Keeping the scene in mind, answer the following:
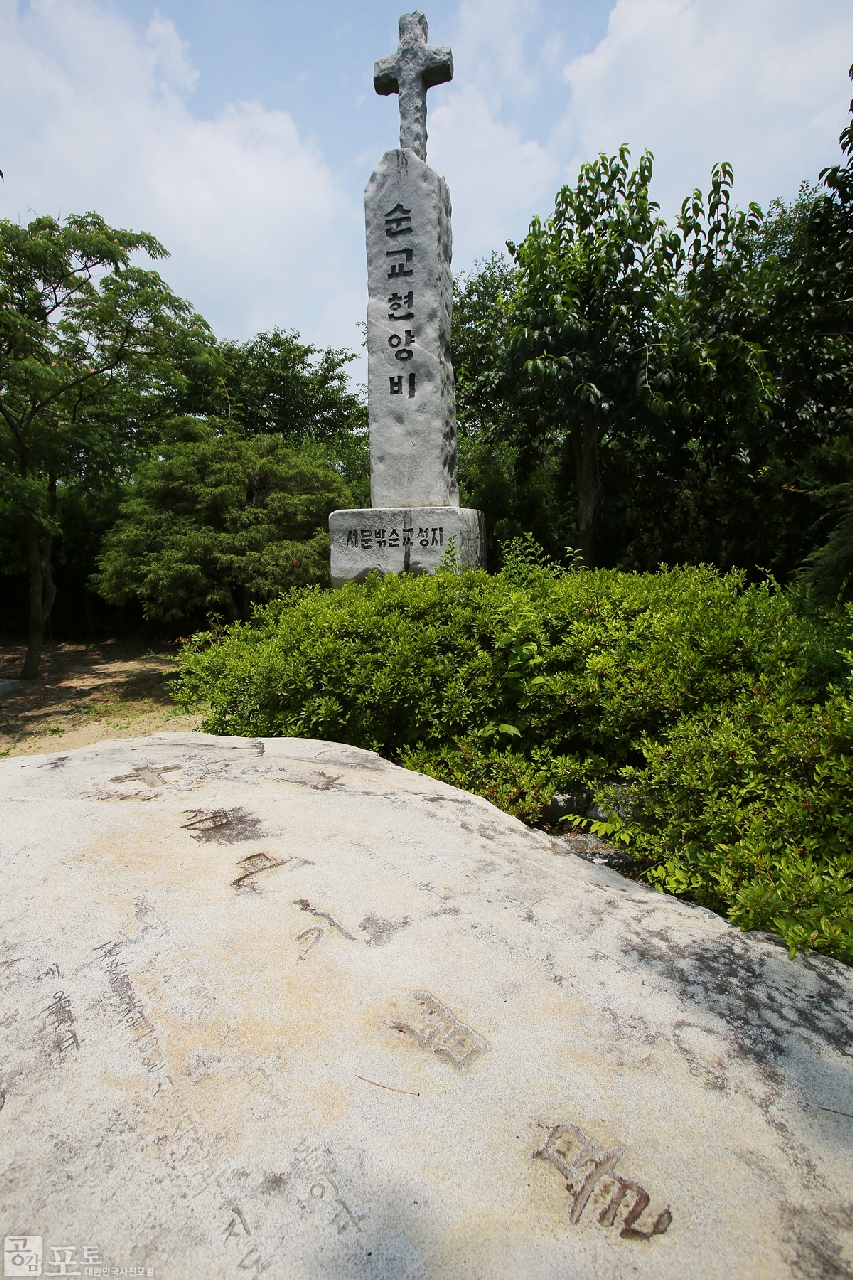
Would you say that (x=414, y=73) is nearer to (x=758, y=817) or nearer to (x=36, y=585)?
(x=758, y=817)

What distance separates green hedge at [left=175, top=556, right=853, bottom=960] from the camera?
1.70 meters

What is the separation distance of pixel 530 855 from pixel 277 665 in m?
1.58

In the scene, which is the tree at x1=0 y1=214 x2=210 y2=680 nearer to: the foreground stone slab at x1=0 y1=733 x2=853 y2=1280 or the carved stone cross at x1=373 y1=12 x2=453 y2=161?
the carved stone cross at x1=373 y1=12 x2=453 y2=161

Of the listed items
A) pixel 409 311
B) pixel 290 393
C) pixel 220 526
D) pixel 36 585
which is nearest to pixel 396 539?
pixel 409 311

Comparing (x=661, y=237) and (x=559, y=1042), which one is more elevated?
(x=661, y=237)

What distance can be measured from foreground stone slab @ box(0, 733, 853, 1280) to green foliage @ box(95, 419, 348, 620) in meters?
5.89

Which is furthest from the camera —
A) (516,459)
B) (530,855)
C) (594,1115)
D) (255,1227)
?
(516,459)

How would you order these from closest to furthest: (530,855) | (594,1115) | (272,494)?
(594,1115)
(530,855)
(272,494)

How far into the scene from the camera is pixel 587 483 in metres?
6.97

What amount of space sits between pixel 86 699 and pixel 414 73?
628 centimetres

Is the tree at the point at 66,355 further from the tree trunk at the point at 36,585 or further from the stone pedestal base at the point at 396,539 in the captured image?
the stone pedestal base at the point at 396,539

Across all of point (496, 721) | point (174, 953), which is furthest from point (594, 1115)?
point (496, 721)

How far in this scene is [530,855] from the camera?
1.66 meters

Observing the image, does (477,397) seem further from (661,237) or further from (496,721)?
(496,721)
